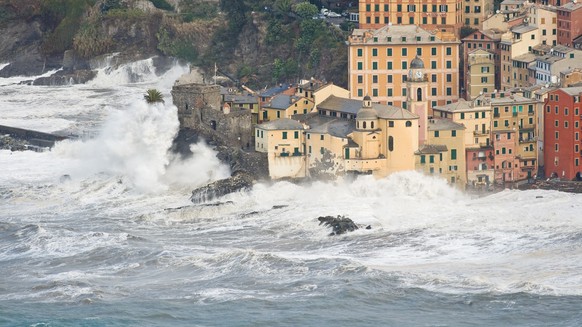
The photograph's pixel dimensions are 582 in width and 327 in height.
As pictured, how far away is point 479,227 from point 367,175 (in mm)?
10292

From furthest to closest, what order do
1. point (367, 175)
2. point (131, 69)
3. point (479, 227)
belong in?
point (131, 69), point (367, 175), point (479, 227)

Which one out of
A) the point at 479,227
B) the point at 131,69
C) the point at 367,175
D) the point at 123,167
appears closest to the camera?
the point at 479,227

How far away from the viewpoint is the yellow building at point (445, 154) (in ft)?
419

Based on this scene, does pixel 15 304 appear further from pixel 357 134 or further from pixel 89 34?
pixel 89 34

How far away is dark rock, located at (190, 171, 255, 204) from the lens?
5044 inches

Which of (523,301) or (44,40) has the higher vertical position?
(44,40)

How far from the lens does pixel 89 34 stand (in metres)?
174

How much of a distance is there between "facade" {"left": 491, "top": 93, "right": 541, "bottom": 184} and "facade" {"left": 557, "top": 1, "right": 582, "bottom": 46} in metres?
11.1

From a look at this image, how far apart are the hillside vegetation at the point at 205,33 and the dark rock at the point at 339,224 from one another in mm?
24309

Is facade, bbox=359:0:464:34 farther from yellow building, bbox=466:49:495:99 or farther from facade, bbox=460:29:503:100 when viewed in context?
yellow building, bbox=466:49:495:99

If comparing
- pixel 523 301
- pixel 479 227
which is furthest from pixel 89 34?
pixel 523 301

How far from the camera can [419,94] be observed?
130 m

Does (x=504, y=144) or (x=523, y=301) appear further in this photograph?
(x=504, y=144)

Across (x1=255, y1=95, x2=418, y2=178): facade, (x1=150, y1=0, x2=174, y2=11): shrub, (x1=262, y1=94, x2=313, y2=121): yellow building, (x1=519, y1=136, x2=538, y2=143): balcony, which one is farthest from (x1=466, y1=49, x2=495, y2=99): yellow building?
(x1=150, y1=0, x2=174, y2=11): shrub
